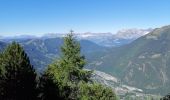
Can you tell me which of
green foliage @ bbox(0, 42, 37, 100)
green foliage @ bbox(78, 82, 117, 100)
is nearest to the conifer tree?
green foliage @ bbox(78, 82, 117, 100)

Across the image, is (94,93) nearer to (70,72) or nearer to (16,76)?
(70,72)

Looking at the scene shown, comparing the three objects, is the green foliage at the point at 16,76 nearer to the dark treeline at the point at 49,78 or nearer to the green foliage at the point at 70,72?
the dark treeline at the point at 49,78

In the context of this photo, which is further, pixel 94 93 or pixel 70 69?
pixel 94 93

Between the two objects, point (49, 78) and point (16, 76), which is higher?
point (16, 76)

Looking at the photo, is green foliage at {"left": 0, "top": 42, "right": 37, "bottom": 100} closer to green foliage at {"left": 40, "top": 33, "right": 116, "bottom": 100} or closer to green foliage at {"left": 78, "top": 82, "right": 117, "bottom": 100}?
green foliage at {"left": 40, "top": 33, "right": 116, "bottom": 100}

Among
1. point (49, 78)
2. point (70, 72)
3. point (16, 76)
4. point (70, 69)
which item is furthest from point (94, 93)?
point (16, 76)

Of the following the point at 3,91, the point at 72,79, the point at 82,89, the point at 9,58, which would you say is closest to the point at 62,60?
the point at 72,79

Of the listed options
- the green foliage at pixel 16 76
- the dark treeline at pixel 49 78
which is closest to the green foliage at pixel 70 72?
the dark treeline at pixel 49 78

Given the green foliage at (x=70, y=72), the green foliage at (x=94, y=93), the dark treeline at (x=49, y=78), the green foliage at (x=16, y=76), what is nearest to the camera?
the green foliage at (x=16, y=76)
